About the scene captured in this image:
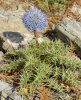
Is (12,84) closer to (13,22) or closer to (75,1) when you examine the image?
(13,22)

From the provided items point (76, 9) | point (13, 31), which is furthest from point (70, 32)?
point (76, 9)

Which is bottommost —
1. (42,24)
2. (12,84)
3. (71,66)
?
(12,84)

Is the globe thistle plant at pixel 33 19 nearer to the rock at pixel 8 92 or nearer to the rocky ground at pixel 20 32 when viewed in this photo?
the rocky ground at pixel 20 32

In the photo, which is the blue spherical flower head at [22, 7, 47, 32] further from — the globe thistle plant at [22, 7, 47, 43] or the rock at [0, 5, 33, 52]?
the rock at [0, 5, 33, 52]

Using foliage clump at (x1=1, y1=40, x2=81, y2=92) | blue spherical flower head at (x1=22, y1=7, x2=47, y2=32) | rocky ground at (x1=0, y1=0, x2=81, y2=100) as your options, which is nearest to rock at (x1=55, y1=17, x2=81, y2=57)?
rocky ground at (x1=0, y1=0, x2=81, y2=100)

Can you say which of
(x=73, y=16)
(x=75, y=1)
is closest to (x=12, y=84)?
(x=73, y=16)
